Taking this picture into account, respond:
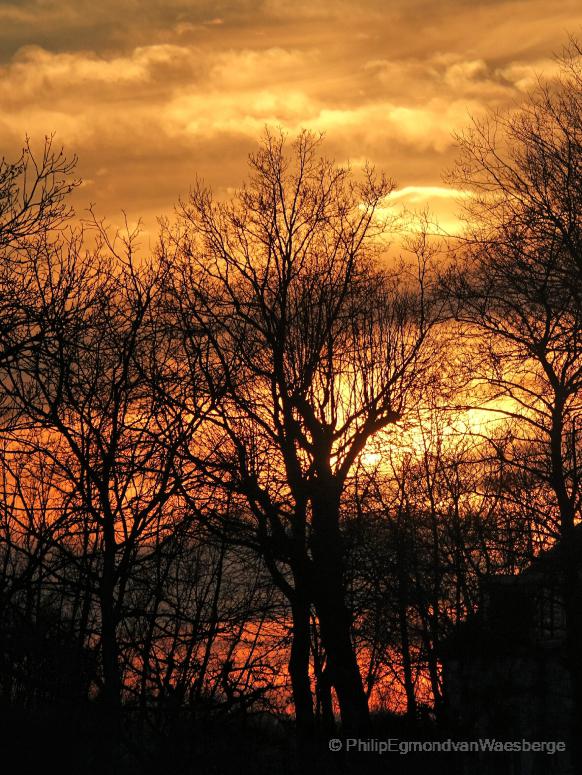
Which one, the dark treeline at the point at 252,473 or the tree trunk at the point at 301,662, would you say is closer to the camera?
the dark treeline at the point at 252,473

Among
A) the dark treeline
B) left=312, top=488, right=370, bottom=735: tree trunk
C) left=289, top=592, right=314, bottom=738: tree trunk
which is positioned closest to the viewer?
the dark treeline

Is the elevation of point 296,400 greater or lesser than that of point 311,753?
greater

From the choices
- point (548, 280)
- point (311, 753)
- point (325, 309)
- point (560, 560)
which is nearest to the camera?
point (311, 753)

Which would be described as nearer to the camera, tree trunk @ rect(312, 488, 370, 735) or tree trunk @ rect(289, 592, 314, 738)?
tree trunk @ rect(312, 488, 370, 735)

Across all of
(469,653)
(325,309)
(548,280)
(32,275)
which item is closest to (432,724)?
(469,653)

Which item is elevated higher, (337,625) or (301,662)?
(337,625)

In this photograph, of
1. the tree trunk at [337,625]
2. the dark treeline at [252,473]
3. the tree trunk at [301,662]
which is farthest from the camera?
the tree trunk at [301,662]

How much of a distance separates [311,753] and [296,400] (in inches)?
360

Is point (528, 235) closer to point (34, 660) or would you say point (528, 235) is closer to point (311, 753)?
point (311, 753)

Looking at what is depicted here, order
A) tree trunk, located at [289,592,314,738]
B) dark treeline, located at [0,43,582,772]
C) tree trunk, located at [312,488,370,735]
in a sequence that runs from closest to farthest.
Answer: dark treeline, located at [0,43,582,772]
tree trunk, located at [312,488,370,735]
tree trunk, located at [289,592,314,738]

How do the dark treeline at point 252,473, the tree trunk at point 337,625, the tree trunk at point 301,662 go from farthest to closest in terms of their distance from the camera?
the tree trunk at point 301,662, the tree trunk at point 337,625, the dark treeline at point 252,473

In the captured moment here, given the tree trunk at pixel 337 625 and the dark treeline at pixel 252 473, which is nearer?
the dark treeline at pixel 252 473

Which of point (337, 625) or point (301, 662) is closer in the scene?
point (337, 625)

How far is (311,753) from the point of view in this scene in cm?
1510
